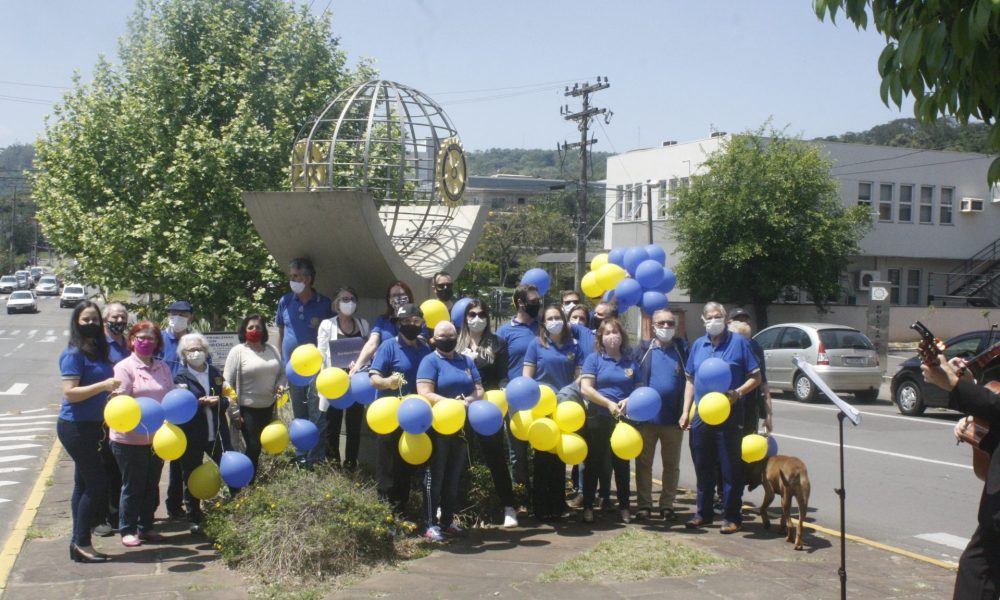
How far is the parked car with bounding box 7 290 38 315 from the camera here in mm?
55219

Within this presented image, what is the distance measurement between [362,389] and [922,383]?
1248 centimetres

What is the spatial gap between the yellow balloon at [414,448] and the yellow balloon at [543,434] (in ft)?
2.80

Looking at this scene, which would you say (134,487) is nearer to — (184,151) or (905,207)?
(184,151)

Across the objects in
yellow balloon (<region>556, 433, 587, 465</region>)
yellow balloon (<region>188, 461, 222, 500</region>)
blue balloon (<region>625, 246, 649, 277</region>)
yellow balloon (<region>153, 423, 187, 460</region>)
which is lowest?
yellow balloon (<region>188, 461, 222, 500</region>)

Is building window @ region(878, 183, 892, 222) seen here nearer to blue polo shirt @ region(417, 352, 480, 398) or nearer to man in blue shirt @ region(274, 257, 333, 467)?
man in blue shirt @ region(274, 257, 333, 467)

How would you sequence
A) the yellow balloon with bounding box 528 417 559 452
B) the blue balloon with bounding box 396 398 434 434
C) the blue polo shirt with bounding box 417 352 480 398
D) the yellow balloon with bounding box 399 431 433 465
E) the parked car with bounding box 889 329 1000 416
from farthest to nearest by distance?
1. the parked car with bounding box 889 329 1000 416
2. the yellow balloon with bounding box 528 417 559 452
3. the blue polo shirt with bounding box 417 352 480 398
4. the yellow balloon with bounding box 399 431 433 465
5. the blue balloon with bounding box 396 398 434 434

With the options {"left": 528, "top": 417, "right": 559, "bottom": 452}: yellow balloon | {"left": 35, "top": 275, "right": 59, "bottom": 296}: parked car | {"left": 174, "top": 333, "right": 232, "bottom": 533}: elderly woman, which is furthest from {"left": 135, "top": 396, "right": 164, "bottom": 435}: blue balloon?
{"left": 35, "top": 275, "right": 59, "bottom": 296}: parked car

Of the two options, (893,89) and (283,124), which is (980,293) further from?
(893,89)

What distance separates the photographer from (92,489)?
6.45 meters

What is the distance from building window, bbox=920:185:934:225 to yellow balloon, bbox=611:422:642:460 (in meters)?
34.5

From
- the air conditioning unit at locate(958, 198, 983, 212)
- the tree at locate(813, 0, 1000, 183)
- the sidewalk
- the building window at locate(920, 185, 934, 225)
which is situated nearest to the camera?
the tree at locate(813, 0, 1000, 183)

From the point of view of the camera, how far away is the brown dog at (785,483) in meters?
7.11

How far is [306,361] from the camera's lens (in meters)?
7.38

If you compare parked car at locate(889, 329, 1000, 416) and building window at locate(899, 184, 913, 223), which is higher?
Answer: building window at locate(899, 184, 913, 223)
